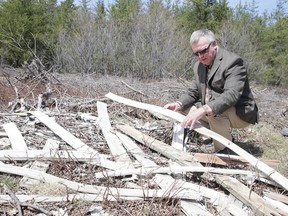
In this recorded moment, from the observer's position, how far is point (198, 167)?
3.35 m

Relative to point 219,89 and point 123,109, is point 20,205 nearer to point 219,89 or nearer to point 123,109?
point 219,89

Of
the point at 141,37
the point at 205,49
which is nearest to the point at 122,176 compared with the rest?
the point at 205,49

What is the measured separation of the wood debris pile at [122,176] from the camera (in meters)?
2.86

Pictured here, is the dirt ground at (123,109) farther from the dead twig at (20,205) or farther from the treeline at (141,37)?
the treeline at (141,37)

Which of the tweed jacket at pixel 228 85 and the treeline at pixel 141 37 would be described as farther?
the treeline at pixel 141 37

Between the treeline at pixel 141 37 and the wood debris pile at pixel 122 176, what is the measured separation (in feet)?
35.8

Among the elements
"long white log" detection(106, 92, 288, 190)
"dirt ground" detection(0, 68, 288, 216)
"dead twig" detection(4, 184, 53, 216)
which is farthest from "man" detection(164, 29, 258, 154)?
"dead twig" detection(4, 184, 53, 216)

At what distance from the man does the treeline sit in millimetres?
10808

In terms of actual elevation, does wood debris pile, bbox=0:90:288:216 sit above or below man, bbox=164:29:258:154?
below

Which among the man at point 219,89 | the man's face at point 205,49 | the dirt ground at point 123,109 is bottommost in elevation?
the dirt ground at point 123,109

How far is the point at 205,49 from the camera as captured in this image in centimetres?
384

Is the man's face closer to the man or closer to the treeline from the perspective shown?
the man

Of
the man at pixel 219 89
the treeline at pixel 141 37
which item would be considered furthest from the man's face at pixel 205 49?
the treeline at pixel 141 37

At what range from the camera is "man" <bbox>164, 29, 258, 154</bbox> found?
3.70 m
